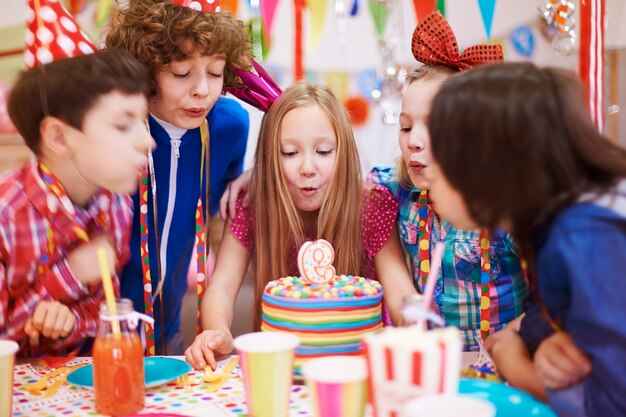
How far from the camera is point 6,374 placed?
35.6 inches

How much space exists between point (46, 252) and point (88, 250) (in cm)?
8

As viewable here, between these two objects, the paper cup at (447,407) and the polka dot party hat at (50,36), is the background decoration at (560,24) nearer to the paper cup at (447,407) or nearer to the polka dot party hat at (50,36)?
the polka dot party hat at (50,36)

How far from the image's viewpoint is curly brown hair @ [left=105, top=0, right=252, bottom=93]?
152cm

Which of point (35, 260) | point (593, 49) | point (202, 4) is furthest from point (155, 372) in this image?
point (593, 49)

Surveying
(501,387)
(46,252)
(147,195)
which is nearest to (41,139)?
Result: (46,252)

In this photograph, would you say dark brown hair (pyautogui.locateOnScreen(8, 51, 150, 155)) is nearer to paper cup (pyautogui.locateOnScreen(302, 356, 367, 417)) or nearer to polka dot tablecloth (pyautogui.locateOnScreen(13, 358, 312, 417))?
polka dot tablecloth (pyautogui.locateOnScreen(13, 358, 312, 417))

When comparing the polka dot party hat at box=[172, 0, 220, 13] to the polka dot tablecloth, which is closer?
the polka dot tablecloth

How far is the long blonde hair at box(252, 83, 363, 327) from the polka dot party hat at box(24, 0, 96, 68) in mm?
473

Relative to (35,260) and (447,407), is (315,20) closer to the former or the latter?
(35,260)

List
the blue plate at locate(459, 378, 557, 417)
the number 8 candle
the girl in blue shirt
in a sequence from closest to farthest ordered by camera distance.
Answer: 1. the girl in blue shirt
2. the blue plate at locate(459, 378, 557, 417)
3. the number 8 candle

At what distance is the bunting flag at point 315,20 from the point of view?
7.22ft

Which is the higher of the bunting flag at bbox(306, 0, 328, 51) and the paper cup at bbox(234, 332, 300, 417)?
the bunting flag at bbox(306, 0, 328, 51)

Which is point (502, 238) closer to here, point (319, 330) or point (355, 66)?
point (319, 330)

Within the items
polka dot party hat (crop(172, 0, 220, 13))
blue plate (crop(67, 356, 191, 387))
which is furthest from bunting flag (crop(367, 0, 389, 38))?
blue plate (crop(67, 356, 191, 387))
